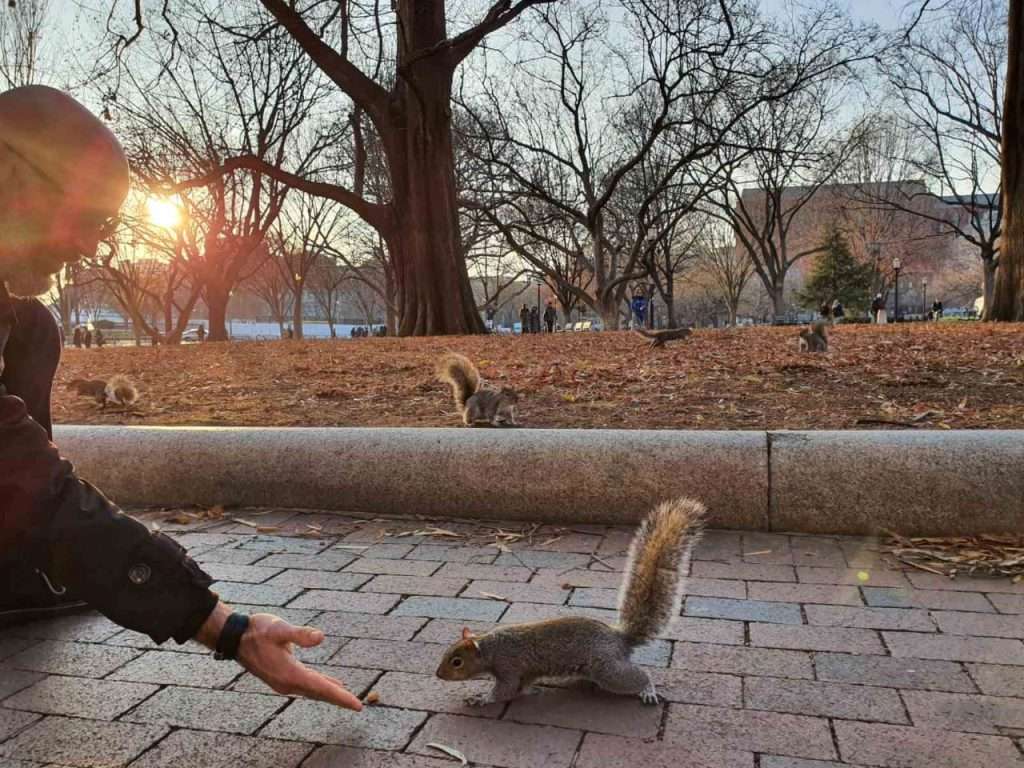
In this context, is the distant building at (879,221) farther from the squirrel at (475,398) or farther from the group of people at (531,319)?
the squirrel at (475,398)

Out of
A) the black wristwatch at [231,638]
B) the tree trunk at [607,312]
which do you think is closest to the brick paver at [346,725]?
the black wristwatch at [231,638]

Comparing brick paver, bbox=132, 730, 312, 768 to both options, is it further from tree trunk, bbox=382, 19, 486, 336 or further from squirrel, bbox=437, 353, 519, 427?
tree trunk, bbox=382, 19, 486, 336

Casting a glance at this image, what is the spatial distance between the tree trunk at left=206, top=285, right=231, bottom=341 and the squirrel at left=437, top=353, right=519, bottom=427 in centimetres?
2628

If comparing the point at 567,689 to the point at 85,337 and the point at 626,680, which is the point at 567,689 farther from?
the point at 85,337

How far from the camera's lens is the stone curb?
141 inches

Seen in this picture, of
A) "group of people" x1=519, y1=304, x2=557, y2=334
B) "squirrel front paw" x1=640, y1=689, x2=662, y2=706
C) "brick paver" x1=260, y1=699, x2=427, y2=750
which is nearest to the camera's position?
"brick paver" x1=260, y1=699, x2=427, y2=750

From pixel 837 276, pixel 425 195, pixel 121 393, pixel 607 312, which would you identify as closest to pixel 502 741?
pixel 121 393

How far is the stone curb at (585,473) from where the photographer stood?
11.8 ft

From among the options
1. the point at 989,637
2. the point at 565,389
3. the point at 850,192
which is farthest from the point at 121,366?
the point at 850,192

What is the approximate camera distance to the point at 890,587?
3.12 meters

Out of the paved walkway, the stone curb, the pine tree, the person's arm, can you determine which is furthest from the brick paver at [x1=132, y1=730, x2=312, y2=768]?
the pine tree

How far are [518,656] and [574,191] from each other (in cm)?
3112

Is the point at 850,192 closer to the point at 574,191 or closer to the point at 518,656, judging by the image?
the point at 574,191

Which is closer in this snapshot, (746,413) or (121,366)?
(746,413)
